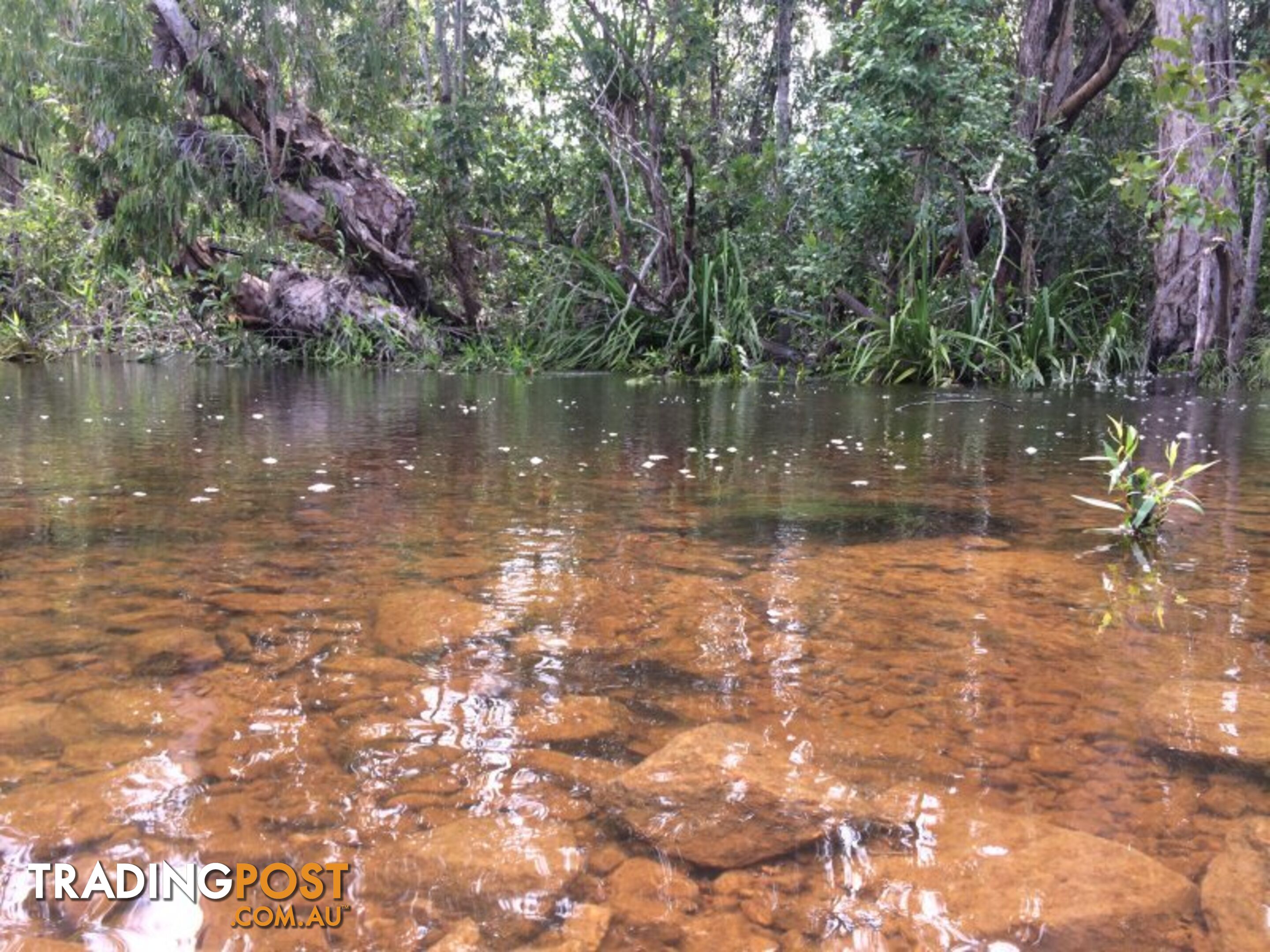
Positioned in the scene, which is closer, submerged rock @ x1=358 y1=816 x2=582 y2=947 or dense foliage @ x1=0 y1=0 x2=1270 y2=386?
submerged rock @ x1=358 y1=816 x2=582 y2=947

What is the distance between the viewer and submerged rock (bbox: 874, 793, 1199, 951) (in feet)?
2.70

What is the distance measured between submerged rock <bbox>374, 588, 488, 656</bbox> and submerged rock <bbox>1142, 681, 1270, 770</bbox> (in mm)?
998

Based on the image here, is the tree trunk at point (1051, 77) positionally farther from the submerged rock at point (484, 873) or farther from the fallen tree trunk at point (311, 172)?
the submerged rock at point (484, 873)

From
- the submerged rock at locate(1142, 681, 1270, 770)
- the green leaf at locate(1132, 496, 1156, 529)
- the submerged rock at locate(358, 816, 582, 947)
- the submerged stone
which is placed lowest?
the submerged rock at locate(358, 816, 582, 947)

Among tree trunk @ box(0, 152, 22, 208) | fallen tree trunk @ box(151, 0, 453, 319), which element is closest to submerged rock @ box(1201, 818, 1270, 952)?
fallen tree trunk @ box(151, 0, 453, 319)

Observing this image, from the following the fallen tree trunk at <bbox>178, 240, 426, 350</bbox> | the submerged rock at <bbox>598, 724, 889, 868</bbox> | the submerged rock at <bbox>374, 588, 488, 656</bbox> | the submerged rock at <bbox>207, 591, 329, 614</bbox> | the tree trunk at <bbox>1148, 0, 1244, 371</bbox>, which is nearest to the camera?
the submerged rock at <bbox>598, 724, 889, 868</bbox>

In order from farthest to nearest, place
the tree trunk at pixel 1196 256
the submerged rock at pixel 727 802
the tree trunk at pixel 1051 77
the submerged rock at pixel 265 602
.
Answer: the tree trunk at pixel 1051 77, the tree trunk at pixel 1196 256, the submerged rock at pixel 265 602, the submerged rock at pixel 727 802

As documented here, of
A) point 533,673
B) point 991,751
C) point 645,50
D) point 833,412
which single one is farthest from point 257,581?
point 645,50

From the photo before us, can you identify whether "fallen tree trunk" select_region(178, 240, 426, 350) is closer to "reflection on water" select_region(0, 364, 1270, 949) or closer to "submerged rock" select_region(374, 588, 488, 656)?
"reflection on water" select_region(0, 364, 1270, 949)

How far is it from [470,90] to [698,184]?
346 cm

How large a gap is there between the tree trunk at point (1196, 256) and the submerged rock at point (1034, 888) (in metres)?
7.27

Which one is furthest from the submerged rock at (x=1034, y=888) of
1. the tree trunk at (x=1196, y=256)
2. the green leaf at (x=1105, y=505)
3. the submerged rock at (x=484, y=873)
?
the tree trunk at (x=1196, y=256)

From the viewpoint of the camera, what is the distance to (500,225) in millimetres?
10867

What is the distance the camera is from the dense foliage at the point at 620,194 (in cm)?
817
